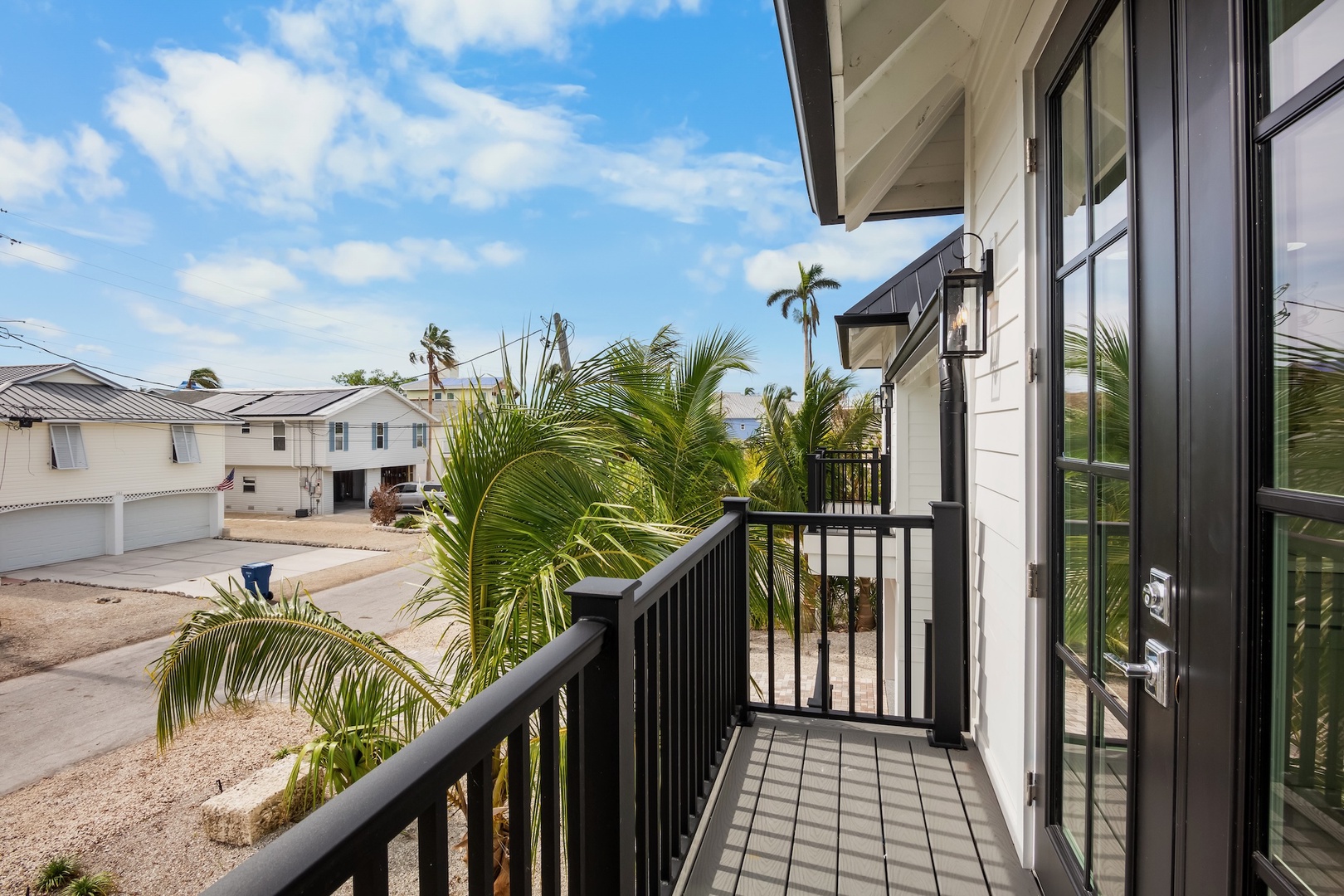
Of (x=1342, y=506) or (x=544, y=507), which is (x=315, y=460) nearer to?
(x=544, y=507)

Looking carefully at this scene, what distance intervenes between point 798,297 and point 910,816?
1359 inches

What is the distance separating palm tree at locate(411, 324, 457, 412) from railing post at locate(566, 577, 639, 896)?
29846mm

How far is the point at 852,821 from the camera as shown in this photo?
217cm

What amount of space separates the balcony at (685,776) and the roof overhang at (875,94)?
1.35 meters

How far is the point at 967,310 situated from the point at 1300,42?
5.34 feet

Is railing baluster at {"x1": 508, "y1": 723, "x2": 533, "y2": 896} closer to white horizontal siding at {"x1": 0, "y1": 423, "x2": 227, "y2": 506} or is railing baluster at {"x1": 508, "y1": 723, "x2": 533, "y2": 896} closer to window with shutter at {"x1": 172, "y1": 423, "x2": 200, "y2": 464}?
white horizontal siding at {"x1": 0, "y1": 423, "x2": 227, "y2": 506}

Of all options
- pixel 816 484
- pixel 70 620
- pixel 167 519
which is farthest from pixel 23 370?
pixel 816 484

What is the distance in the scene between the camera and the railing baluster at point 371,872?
2.01 ft

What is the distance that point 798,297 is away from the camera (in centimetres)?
3506

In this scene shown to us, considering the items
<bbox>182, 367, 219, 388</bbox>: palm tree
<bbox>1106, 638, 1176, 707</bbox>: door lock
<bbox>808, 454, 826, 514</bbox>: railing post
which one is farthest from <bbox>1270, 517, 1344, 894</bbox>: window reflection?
<bbox>182, 367, 219, 388</bbox>: palm tree

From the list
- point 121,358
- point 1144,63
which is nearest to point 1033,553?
point 1144,63

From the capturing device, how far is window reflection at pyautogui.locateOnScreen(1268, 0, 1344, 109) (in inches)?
28.3

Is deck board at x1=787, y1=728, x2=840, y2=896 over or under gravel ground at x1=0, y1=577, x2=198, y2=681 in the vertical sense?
over

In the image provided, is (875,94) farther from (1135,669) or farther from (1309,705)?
(1309,705)
